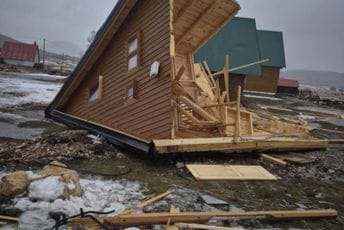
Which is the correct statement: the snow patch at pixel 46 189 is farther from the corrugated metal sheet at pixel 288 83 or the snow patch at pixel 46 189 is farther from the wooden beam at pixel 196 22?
the corrugated metal sheet at pixel 288 83

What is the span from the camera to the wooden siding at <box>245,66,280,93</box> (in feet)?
149

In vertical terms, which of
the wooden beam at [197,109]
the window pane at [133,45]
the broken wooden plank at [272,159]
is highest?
the window pane at [133,45]

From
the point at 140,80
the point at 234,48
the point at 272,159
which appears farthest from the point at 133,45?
the point at 234,48

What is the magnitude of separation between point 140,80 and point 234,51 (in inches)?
932

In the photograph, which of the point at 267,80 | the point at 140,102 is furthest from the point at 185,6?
the point at 267,80

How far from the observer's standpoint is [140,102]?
10242 mm

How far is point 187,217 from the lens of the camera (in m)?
5.22

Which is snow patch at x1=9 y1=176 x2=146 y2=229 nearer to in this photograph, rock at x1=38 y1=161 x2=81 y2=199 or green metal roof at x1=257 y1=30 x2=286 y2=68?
rock at x1=38 y1=161 x2=81 y2=199

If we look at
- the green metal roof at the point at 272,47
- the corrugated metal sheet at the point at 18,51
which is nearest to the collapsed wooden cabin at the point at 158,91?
the green metal roof at the point at 272,47

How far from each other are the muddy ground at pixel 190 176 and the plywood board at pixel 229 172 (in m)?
0.20

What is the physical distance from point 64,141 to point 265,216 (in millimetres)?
6222

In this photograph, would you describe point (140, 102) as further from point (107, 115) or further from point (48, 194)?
point (48, 194)

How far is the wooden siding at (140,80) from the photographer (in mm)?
9367

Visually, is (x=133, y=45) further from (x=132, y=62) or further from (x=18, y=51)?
(x=18, y=51)
